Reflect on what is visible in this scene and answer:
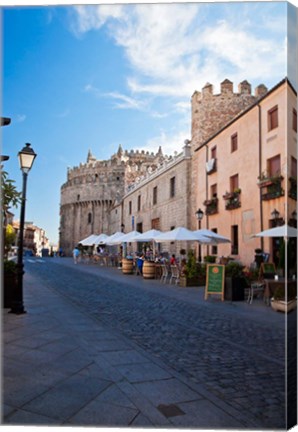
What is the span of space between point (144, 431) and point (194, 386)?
2.77ft

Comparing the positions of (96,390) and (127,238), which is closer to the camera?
Result: (96,390)

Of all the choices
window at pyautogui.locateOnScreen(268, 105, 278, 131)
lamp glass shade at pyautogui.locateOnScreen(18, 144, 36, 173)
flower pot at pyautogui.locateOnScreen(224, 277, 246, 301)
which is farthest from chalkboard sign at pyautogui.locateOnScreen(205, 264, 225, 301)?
lamp glass shade at pyautogui.locateOnScreen(18, 144, 36, 173)

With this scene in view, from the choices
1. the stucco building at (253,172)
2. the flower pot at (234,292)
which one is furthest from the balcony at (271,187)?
the flower pot at (234,292)

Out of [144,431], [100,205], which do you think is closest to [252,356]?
[144,431]

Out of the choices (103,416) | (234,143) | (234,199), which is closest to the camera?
(103,416)

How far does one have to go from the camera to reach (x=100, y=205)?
5128cm

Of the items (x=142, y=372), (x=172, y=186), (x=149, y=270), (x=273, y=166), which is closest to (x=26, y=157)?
(x=273, y=166)

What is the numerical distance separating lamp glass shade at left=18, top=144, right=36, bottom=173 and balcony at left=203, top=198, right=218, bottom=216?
1841 mm

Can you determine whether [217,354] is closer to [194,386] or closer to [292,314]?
[194,386]

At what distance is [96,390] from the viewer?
2.65 metres

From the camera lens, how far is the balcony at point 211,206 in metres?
3.77

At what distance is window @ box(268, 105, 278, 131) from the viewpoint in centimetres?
249

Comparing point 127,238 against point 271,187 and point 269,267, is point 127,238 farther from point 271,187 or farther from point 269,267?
point 271,187

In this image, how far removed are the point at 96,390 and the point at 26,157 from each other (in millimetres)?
1835
